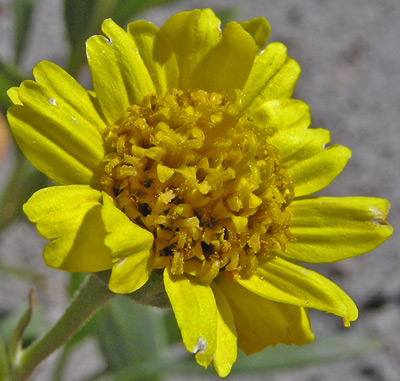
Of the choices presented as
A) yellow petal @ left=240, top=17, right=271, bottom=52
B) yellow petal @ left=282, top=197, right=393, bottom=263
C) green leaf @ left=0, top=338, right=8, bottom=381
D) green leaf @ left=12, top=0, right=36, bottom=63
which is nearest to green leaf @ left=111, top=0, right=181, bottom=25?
green leaf @ left=12, top=0, right=36, bottom=63

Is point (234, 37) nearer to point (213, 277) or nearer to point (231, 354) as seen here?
point (213, 277)

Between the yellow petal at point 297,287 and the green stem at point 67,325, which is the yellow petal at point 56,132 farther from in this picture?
the yellow petal at point 297,287

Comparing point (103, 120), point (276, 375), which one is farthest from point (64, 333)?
point (276, 375)

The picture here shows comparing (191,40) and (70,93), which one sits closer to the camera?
(70,93)

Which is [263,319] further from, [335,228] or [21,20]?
[21,20]

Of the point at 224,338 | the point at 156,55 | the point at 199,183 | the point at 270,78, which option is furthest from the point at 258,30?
the point at 224,338

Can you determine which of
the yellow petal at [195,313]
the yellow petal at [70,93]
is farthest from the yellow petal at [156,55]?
the yellow petal at [195,313]
